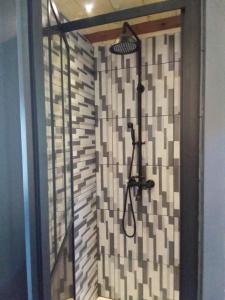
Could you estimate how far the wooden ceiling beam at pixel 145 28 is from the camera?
1.74 m

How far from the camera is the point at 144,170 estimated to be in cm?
202

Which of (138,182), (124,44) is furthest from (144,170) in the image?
(124,44)

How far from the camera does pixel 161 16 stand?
1.68 metres

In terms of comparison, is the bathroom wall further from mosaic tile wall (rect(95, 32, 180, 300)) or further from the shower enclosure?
mosaic tile wall (rect(95, 32, 180, 300))

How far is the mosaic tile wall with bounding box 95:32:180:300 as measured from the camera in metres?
1.92

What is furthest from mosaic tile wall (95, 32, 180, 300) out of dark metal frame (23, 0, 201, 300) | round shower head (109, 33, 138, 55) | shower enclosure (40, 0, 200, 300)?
dark metal frame (23, 0, 201, 300)

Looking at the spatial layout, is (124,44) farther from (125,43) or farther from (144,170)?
(144,170)

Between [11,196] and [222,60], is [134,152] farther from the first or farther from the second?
[11,196]

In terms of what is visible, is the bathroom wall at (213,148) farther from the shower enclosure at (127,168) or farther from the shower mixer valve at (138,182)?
the shower mixer valve at (138,182)

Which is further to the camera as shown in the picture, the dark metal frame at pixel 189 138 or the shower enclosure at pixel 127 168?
the shower enclosure at pixel 127 168

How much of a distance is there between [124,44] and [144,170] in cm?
104

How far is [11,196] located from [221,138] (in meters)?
0.81

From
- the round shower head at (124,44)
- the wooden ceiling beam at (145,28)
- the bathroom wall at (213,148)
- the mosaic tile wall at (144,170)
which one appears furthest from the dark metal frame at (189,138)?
the mosaic tile wall at (144,170)

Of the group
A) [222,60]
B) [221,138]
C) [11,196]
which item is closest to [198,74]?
[222,60]
